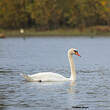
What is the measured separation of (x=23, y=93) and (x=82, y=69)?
8870 millimetres

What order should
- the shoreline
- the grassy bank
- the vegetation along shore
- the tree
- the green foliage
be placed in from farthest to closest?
1. the tree
2. the green foliage
3. the vegetation along shore
4. the grassy bank
5. the shoreline

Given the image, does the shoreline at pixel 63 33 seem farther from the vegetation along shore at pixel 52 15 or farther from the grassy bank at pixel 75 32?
the vegetation along shore at pixel 52 15

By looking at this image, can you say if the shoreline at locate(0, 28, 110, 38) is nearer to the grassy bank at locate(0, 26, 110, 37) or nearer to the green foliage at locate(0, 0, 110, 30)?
the grassy bank at locate(0, 26, 110, 37)

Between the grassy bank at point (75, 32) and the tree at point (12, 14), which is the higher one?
the tree at point (12, 14)

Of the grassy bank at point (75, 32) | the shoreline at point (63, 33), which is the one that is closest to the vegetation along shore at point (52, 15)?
the shoreline at point (63, 33)

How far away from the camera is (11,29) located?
3949 inches

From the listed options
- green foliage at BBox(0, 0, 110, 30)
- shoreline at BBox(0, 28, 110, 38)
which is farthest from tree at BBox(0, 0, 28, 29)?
shoreline at BBox(0, 28, 110, 38)

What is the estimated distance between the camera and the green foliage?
96188mm

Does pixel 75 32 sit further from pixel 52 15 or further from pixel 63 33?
pixel 52 15

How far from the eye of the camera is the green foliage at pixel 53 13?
3787 inches

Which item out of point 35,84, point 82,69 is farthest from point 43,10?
point 35,84

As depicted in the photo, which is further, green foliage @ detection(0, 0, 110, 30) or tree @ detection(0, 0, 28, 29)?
tree @ detection(0, 0, 28, 29)

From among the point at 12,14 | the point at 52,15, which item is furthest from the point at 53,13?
the point at 12,14

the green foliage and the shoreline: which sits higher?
the green foliage
